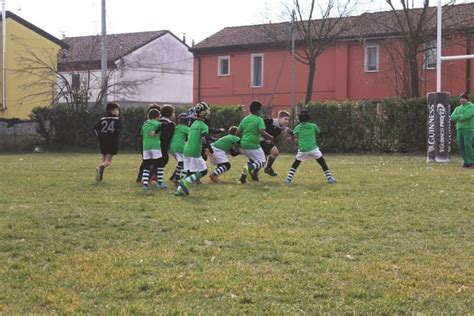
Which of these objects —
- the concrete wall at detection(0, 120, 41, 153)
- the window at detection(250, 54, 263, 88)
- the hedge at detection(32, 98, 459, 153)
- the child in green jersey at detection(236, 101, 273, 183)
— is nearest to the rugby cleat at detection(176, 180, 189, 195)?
the child in green jersey at detection(236, 101, 273, 183)

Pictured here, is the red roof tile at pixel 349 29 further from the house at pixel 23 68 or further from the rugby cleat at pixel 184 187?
the rugby cleat at pixel 184 187

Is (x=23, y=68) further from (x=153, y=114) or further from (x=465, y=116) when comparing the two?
(x=153, y=114)

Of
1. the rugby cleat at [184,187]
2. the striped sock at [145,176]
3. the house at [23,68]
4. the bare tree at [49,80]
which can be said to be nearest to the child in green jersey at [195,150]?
the rugby cleat at [184,187]

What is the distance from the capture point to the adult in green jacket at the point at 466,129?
59.2 feet

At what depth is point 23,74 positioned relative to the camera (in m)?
46.2

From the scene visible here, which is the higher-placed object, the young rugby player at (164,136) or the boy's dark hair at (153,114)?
the boy's dark hair at (153,114)

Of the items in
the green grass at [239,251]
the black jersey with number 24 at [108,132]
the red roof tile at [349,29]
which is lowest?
the green grass at [239,251]

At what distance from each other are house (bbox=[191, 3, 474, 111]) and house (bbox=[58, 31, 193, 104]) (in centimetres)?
721

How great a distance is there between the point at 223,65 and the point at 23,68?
13100mm

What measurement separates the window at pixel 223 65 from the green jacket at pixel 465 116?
27.6 meters

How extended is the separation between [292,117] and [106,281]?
80.7 ft

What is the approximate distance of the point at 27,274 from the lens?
241 inches

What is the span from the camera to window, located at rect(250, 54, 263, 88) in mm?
43656

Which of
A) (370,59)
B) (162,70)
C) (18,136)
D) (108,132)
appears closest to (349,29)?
(370,59)
